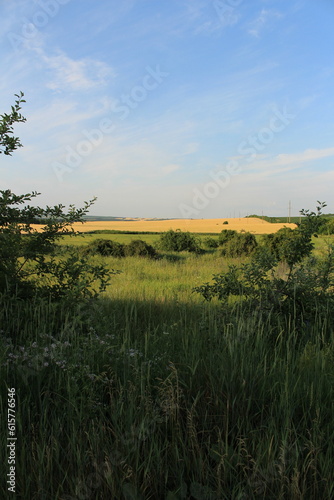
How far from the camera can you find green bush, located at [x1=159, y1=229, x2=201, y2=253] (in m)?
20.8

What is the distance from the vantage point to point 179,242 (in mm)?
20938

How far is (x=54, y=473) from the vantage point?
1.93 m

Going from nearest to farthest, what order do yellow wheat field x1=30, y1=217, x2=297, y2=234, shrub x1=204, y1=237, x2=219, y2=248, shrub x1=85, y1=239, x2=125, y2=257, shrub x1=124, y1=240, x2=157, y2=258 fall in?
shrub x1=124, y1=240, x2=157, y2=258, shrub x1=85, y1=239, x2=125, y2=257, shrub x1=204, y1=237, x2=219, y2=248, yellow wheat field x1=30, y1=217, x2=297, y2=234

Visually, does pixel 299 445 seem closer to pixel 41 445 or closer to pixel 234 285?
pixel 41 445

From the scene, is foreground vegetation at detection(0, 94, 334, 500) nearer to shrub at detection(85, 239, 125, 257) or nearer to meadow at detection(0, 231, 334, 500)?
meadow at detection(0, 231, 334, 500)

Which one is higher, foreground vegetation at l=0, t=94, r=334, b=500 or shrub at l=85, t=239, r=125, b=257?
shrub at l=85, t=239, r=125, b=257

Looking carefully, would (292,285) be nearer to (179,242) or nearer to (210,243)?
(179,242)

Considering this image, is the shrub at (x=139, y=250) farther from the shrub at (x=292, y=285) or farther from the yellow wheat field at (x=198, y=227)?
the yellow wheat field at (x=198, y=227)

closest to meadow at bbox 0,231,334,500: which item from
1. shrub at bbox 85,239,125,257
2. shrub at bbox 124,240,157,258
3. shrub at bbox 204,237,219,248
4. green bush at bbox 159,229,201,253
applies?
shrub at bbox 124,240,157,258

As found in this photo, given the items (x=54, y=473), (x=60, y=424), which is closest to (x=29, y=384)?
(x=60, y=424)

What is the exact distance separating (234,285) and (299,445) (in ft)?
10.4

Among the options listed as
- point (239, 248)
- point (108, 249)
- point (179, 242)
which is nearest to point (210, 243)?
point (179, 242)

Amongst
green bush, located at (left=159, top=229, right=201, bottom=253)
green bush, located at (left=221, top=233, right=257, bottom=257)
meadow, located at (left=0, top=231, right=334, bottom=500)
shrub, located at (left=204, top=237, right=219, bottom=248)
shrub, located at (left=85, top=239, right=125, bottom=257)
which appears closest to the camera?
meadow, located at (left=0, top=231, right=334, bottom=500)

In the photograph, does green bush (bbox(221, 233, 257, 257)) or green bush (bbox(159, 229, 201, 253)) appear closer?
green bush (bbox(221, 233, 257, 257))
